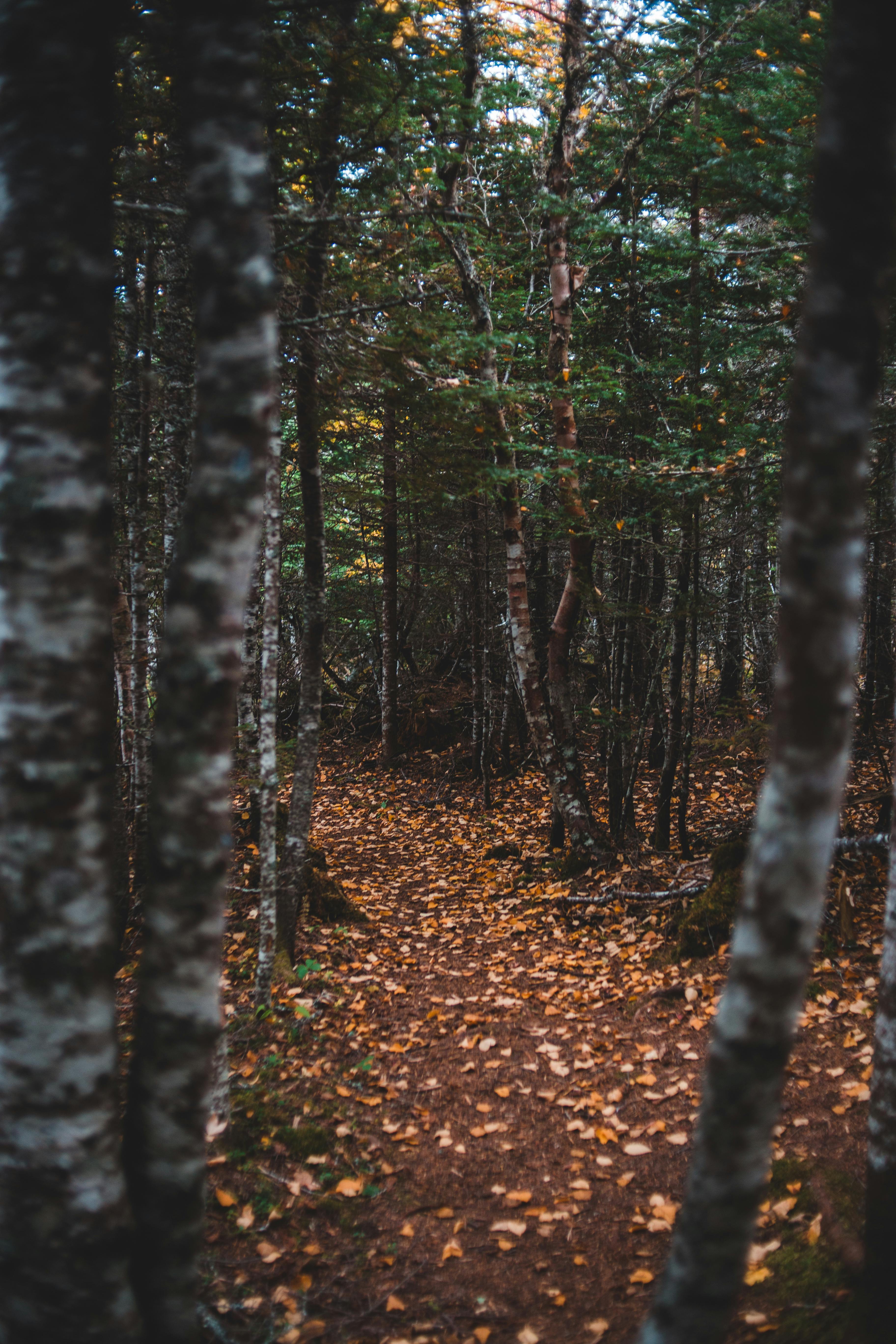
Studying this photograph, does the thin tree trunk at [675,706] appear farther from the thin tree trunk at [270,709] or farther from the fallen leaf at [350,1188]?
the fallen leaf at [350,1188]

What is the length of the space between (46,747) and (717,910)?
6260 mm

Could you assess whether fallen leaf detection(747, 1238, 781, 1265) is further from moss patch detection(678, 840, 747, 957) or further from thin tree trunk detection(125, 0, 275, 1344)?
moss patch detection(678, 840, 747, 957)

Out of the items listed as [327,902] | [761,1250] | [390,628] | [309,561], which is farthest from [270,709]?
[390,628]

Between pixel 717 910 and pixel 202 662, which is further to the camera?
pixel 717 910

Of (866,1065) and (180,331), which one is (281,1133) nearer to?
(866,1065)

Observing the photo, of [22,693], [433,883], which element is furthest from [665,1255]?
[433,883]

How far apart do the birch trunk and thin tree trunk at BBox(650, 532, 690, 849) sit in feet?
22.7

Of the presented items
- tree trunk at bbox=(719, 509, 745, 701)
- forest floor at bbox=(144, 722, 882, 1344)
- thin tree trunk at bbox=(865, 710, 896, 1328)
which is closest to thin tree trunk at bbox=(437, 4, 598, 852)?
forest floor at bbox=(144, 722, 882, 1344)

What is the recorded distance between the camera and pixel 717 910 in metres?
6.63

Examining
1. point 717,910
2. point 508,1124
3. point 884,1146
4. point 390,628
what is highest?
point 390,628

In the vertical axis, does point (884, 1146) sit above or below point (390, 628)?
below

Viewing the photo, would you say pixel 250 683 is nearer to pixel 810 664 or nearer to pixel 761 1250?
pixel 761 1250

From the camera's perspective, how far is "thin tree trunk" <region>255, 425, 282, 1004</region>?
17.8 ft

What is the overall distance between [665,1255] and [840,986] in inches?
118
